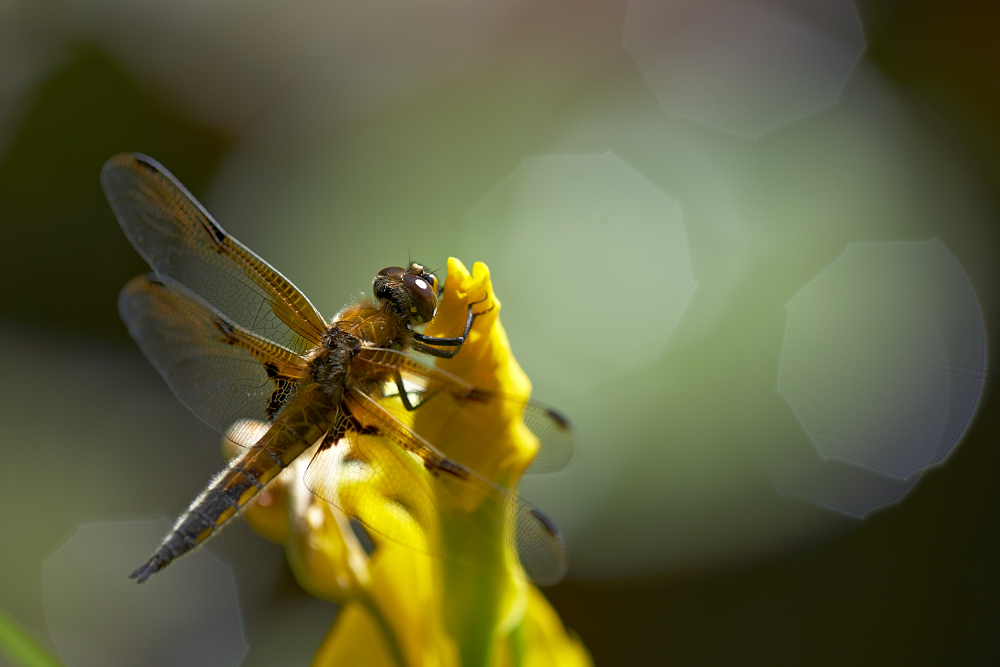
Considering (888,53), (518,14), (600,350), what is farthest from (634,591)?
(518,14)

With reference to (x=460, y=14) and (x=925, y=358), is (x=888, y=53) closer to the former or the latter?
(x=925, y=358)

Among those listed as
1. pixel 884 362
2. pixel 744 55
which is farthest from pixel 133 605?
pixel 744 55

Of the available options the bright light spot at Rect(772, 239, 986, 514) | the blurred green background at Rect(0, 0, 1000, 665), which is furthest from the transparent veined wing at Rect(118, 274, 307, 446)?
the bright light spot at Rect(772, 239, 986, 514)

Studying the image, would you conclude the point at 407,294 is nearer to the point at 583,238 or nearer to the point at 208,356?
the point at 208,356

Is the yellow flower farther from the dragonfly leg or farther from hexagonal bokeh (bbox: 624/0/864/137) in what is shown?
hexagonal bokeh (bbox: 624/0/864/137)

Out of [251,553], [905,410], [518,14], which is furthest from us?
[518,14]

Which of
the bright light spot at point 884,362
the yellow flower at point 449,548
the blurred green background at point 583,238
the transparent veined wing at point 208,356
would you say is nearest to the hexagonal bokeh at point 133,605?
the blurred green background at point 583,238
